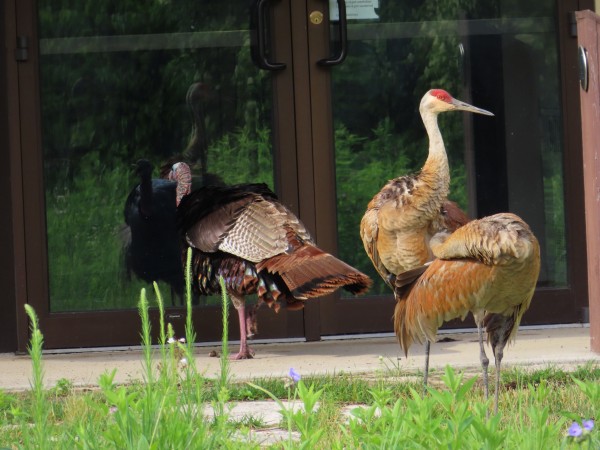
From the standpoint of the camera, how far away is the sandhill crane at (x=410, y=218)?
6168 millimetres

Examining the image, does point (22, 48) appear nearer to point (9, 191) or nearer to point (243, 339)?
point (9, 191)

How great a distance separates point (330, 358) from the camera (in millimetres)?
7098

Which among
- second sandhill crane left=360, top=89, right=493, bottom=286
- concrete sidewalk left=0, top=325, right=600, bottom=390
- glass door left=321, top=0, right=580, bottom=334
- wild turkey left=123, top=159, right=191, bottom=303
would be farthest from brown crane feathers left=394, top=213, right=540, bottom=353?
wild turkey left=123, top=159, right=191, bottom=303

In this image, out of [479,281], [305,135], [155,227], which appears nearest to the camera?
[479,281]

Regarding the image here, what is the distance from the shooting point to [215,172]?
25.6 ft

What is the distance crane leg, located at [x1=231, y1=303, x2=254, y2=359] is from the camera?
23.5 ft

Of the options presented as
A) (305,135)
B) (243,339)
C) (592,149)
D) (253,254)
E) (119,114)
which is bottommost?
(243,339)

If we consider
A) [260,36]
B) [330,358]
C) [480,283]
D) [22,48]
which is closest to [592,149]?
[480,283]

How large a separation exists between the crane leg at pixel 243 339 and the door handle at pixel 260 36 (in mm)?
1392

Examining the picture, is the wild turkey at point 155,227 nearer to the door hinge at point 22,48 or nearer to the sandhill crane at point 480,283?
the door hinge at point 22,48

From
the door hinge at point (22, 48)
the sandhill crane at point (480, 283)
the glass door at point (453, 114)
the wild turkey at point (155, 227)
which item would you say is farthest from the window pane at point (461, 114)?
the sandhill crane at point (480, 283)

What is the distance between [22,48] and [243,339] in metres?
2.05

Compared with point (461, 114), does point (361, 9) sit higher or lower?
higher

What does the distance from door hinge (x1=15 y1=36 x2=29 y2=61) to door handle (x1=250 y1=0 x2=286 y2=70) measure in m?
1.27
